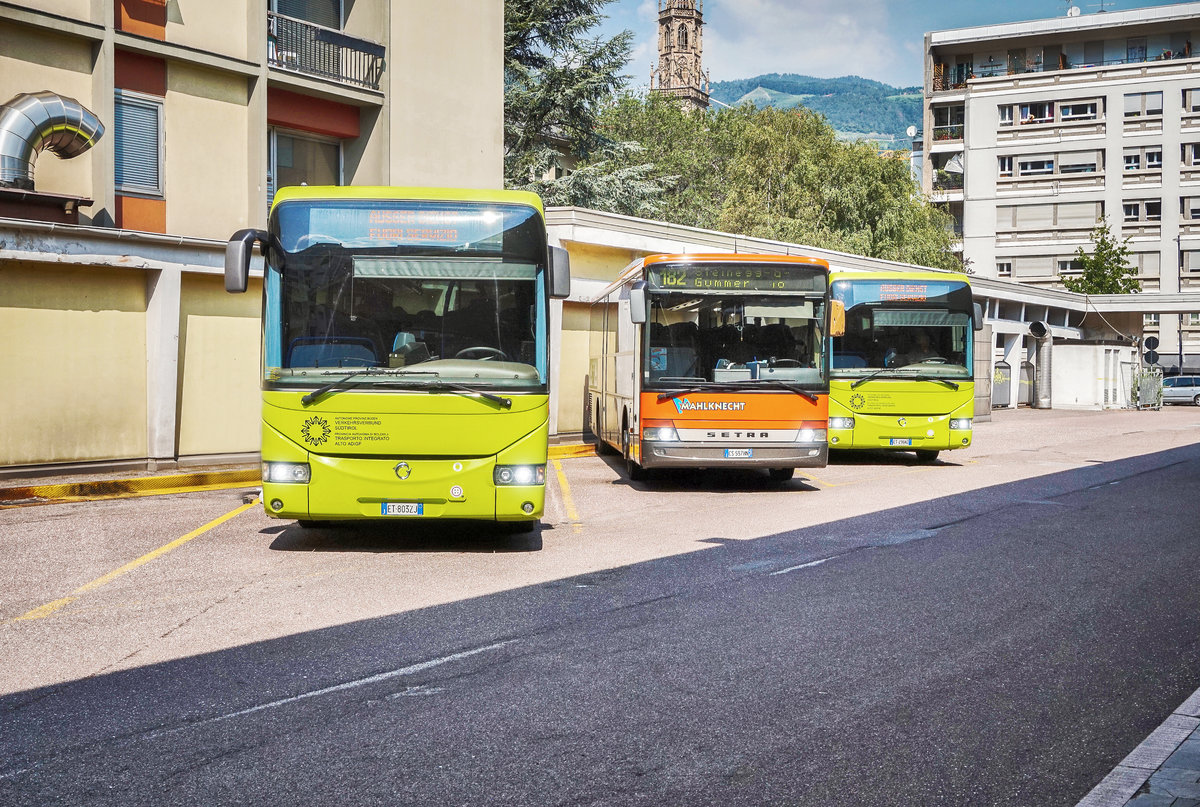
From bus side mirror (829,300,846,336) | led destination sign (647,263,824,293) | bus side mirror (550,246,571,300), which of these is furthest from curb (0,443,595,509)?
bus side mirror (829,300,846,336)

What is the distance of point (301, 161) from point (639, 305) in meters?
9.03

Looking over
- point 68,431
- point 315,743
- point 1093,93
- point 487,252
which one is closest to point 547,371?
point 487,252

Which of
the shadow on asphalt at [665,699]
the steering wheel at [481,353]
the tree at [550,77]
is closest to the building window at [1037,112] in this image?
the tree at [550,77]

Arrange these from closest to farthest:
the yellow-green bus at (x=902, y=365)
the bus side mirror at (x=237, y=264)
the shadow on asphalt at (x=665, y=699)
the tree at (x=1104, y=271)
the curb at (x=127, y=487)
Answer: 1. the shadow on asphalt at (x=665, y=699)
2. the bus side mirror at (x=237, y=264)
3. the curb at (x=127, y=487)
4. the yellow-green bus at (x=902, y=365)
5. the tree at (x=1104, y=271)

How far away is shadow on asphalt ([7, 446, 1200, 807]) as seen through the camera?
4.39 meters

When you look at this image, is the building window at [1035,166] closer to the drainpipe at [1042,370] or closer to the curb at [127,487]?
the drainpipe at [1042,370]

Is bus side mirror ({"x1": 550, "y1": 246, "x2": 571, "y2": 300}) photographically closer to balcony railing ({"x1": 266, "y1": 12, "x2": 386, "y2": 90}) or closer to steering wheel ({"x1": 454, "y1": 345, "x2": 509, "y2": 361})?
steering wheel ({"x1": 454, "y1": 345, "x2": 509, "y2": 361})

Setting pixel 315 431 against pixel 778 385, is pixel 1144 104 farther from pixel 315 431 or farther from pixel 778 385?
pixel 315 431

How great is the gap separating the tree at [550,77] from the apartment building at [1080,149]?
42.9 metres

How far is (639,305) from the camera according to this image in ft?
48.4

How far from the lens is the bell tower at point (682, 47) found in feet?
506

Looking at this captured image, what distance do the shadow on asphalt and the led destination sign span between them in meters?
6.36

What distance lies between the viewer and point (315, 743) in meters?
4.78

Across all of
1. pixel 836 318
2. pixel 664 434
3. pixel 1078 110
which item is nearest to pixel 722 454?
pixel 664 434
